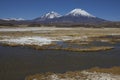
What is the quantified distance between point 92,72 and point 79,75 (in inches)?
64.8

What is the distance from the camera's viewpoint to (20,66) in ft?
76.3

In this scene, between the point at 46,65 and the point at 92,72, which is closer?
the point at 92,72

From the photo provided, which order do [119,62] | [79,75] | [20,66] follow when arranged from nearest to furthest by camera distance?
[79,75] < [20,66] < [119,62]

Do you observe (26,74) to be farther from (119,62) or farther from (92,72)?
(119,62)

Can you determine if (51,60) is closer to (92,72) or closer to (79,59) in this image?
(79,59)

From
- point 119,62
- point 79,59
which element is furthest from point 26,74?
point 119,62

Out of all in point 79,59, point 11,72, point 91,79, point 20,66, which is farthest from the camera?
point 79,59


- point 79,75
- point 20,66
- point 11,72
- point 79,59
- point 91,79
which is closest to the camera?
point 91,79

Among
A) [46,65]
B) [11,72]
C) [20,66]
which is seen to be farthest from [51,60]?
[11,72]

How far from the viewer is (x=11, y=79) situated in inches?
714

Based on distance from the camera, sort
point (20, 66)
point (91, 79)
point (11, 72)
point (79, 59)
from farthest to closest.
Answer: point (79, 59), point (20, 66), point (11, 72), point (91, 79)

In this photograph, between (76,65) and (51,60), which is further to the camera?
(51,60)

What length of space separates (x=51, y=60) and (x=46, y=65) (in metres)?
2.68

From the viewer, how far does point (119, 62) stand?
25.7 m
